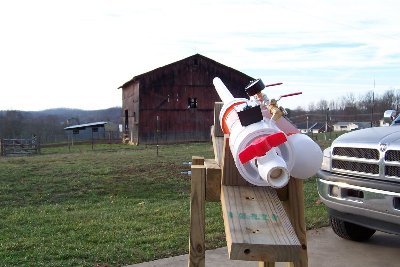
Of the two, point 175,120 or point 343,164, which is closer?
point 343,164

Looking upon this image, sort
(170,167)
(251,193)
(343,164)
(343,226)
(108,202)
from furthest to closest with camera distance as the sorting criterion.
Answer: (170,167) → (108,202) → (343,226) → (343,164) → (251,193)

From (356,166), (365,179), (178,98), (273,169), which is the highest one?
(178,98)

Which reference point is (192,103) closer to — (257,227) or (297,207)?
(297,207)

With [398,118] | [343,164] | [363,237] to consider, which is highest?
[398,118]

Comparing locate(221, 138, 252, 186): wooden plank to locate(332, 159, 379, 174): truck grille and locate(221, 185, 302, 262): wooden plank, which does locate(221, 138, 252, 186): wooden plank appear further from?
locate(332, 159, 379, 174): truck grille

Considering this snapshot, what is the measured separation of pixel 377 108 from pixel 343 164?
115ft

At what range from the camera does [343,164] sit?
5359 millimetres

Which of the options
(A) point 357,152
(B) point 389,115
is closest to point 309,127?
(B) point 389,115

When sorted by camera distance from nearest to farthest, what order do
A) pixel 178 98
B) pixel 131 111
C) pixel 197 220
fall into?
pixel 197 220
pixel 178 98
pixel 131 111

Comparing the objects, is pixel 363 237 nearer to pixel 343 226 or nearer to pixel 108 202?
pixel 343 226

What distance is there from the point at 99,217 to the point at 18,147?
2619 centimetres

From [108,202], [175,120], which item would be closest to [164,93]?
[175,120]

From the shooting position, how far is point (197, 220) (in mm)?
2891

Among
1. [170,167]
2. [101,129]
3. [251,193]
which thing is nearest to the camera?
[251,193]
